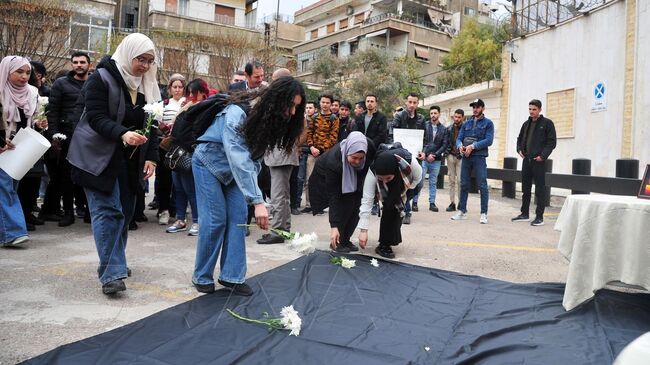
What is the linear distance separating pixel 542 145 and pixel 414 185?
343 cm

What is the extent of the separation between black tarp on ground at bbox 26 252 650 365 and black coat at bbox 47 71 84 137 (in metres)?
3.53

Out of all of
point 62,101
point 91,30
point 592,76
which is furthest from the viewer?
point 91,30

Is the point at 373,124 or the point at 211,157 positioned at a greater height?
the point at 373,124

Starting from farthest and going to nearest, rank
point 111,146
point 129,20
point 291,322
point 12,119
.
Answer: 1. point 129,20
2. point 12,119
3. point 111,146
4. point 291,322

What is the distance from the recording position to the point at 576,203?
3.83m

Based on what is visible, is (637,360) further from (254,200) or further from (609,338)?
(254,200)

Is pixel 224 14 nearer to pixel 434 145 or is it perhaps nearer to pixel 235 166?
pixel 434 145

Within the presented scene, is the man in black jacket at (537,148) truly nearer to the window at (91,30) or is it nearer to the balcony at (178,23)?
the window at (91,30)

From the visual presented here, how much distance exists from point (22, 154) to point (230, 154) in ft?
8.50

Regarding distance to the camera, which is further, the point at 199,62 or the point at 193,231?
the point at 199,62

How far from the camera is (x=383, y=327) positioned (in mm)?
3291

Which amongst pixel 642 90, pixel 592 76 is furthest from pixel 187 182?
pixel 592 76

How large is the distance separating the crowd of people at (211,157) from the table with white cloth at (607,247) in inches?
73.5

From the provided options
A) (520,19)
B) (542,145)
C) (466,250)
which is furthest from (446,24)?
(466,250)
